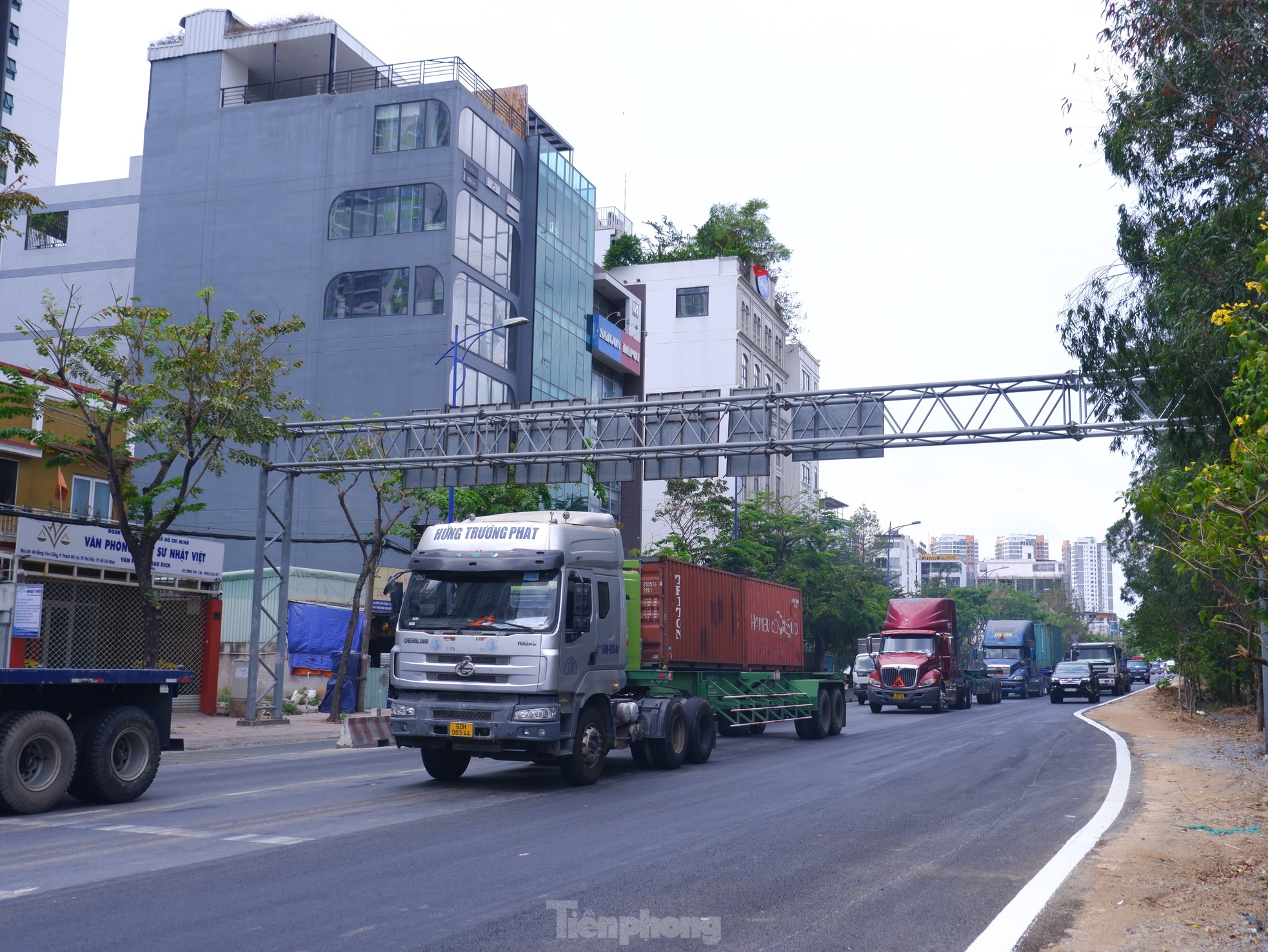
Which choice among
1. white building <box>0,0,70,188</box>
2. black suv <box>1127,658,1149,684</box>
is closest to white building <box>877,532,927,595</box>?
black suv <box>1127,658,1149,684</box>

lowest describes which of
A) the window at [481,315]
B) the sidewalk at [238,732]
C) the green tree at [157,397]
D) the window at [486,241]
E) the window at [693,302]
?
the sidewalk at [238,732]

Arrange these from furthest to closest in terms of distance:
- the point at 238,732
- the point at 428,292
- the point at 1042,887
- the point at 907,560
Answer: the point at 907,560 < the point at 428,292 < the point at 238,732 < the point at 1042,887

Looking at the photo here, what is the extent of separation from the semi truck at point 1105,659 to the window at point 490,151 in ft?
112

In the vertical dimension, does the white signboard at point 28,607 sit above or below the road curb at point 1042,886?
above

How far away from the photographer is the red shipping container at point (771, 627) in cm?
2314

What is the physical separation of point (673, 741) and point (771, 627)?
755cm

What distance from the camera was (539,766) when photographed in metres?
17.4

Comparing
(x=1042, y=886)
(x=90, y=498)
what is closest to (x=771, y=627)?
(x=1042, y=886)

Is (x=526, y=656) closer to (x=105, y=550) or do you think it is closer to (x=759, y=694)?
(x=759, y=694)

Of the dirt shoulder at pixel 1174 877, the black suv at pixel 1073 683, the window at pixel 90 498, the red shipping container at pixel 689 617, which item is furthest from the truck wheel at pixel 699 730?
the black suv at pixel 1073 683

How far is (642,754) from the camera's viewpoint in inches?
685

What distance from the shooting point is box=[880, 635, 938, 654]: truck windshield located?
132 ft

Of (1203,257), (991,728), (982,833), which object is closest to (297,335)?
(991,728)

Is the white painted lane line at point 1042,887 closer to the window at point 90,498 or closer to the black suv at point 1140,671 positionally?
the window at point 90,498
